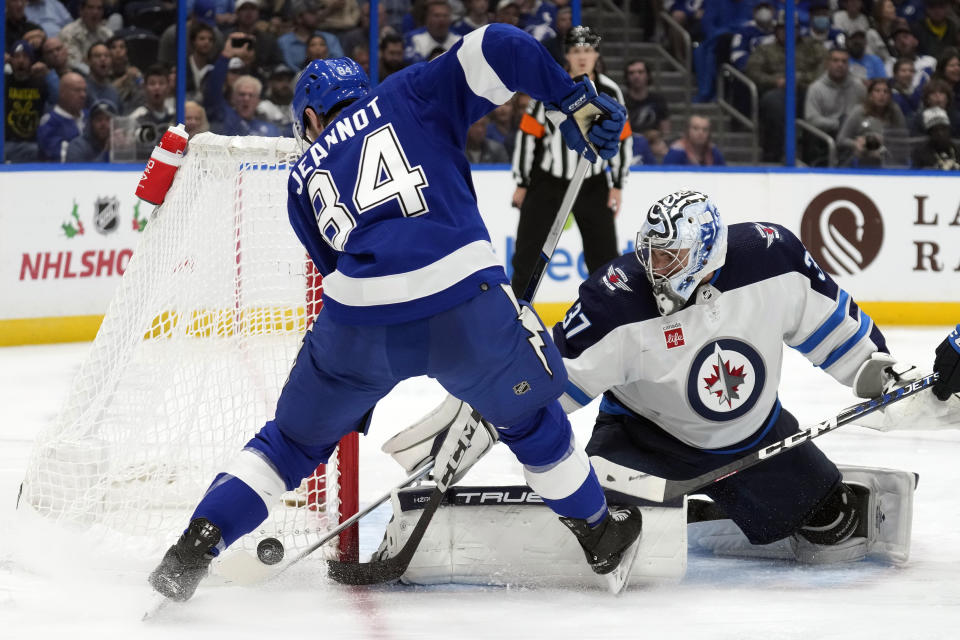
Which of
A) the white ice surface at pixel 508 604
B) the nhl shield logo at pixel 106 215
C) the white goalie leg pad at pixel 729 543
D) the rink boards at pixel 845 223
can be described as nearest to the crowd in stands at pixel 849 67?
the rink boards at pixel 845 223

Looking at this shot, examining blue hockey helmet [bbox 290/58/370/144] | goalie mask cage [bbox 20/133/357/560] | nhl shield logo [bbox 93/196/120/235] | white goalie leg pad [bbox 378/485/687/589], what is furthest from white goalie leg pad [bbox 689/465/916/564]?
nhl shield logo [bbox 93/196/120/235]

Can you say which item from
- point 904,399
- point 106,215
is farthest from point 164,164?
point 106,215

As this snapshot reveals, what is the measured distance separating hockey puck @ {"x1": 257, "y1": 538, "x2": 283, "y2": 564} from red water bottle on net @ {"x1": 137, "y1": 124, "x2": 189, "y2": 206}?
2.67ft

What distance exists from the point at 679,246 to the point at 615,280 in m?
0.18

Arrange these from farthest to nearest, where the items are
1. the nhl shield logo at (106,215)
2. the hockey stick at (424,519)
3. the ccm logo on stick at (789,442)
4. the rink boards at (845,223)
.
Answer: the rink boards at (845,223) → the nhl shield logo at (106,215) → the ccm logo on stick at (789,442) → the hockey stick at (424,519)

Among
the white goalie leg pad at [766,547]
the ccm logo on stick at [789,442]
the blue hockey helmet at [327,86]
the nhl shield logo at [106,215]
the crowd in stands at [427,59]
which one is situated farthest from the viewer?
the crowd in stands at [427,59]

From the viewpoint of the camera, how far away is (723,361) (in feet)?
8.44

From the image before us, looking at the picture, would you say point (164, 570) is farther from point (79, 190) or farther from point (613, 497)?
point (79, 190)

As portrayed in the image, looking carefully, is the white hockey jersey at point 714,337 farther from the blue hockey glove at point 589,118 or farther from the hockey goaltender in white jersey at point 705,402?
the blue hockey glove at point 589,118

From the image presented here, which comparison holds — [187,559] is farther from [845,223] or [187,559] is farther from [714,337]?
[845,223]

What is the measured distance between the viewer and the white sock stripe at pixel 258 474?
2287 millimetres

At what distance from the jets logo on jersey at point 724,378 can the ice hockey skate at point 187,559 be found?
94 cm

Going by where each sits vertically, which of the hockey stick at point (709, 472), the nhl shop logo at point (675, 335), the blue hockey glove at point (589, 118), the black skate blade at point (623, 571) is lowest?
the black skate blade at point (623, 571)

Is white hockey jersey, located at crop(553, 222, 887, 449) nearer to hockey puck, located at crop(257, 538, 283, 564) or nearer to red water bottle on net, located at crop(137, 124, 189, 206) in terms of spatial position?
hockey puck, located at crop(257, 538, 283, 564)
